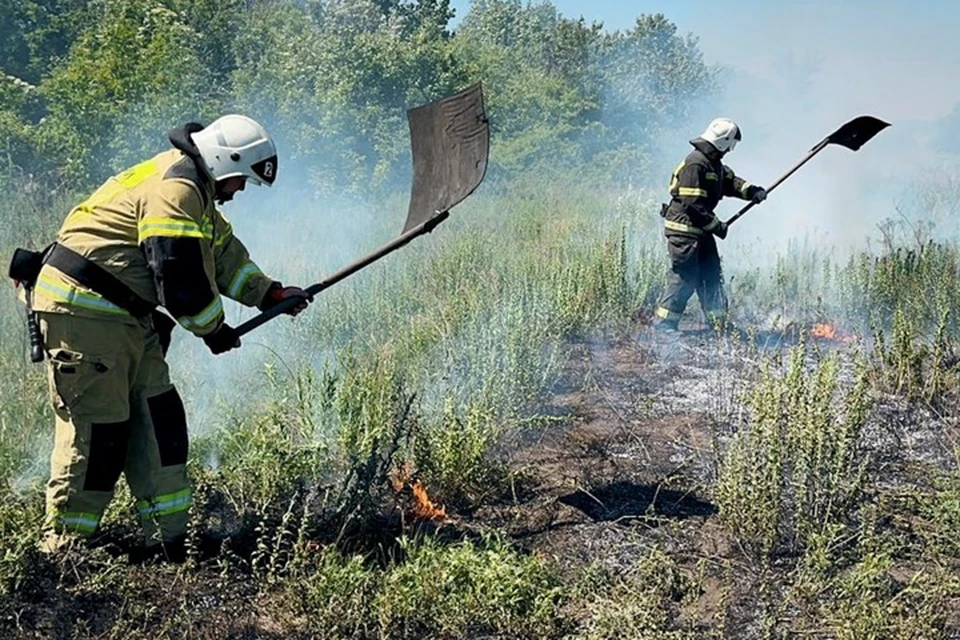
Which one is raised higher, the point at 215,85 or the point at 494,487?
the point at 215,85

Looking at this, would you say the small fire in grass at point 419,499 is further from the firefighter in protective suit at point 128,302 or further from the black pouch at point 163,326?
the black pouch at point 163,326

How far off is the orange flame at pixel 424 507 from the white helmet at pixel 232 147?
5.08 ft

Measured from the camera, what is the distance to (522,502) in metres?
4.17

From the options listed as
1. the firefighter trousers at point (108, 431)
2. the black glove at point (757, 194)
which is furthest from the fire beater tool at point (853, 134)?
the firefighter trousers at point (108, 431)

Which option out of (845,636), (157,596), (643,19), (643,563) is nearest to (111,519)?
(157,596)

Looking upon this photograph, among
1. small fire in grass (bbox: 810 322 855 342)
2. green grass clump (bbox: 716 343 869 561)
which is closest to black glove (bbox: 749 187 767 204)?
small fire in grass (bbox: 810 322 855 342)

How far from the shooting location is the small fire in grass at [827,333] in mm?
7516

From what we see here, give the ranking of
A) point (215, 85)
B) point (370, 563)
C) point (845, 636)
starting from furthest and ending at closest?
1. point (215, 85)
2. point (370, 563)
3. point (845, 636)

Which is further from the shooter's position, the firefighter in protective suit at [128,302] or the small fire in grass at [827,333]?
the small fire in grass at [827,333]

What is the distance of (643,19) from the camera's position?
108ft

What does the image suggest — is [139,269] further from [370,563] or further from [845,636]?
[845,636]

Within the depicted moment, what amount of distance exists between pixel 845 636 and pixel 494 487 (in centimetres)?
171

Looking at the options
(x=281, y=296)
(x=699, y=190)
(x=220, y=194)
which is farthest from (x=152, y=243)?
(x=699, y=190)

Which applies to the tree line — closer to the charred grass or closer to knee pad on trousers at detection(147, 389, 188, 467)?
the charred grass
